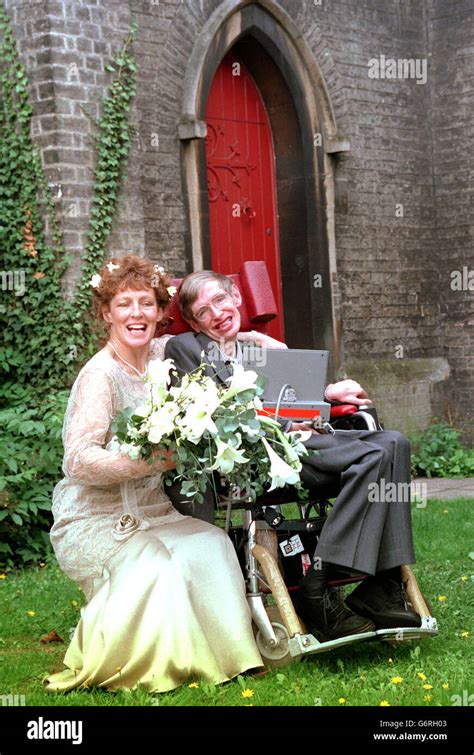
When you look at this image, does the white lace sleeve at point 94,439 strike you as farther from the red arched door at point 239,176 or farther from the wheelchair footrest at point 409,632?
the red arched door at point 239,176

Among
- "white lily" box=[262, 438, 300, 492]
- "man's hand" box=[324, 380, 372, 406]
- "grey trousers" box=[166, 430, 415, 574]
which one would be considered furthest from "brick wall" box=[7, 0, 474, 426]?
"white lily" box=[262, 438, 300, 492]

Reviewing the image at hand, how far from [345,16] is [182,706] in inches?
319

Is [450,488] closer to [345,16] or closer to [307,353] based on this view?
[345,16]

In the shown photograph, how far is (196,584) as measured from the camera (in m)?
4.09

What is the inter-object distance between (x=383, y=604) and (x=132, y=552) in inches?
38.4

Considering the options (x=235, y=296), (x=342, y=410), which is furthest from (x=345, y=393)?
(x=235, y=296)

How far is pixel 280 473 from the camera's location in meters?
3.93

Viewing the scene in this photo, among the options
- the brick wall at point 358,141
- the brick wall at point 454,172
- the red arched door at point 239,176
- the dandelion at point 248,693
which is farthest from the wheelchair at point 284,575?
the brick wall at point 454,172

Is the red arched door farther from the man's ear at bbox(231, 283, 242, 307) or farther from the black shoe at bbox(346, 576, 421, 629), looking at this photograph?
the black shoe at bbox(346, 576, 421, 629)

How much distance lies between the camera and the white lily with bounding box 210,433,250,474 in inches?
151

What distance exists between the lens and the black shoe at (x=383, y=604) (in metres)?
4.26

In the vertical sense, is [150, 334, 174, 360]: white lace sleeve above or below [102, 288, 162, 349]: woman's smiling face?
below

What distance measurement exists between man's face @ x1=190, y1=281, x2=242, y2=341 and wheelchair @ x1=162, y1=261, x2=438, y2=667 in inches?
6.5

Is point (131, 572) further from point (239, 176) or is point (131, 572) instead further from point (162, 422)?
point (239, 176)
